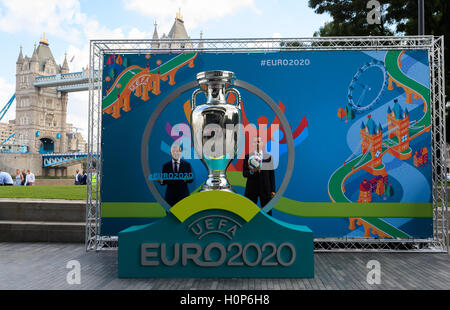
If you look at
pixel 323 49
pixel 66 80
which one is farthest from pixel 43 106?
pixel 323 49

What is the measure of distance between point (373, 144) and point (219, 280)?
131 inches

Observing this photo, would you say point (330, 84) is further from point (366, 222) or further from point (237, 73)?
point (366, 222)

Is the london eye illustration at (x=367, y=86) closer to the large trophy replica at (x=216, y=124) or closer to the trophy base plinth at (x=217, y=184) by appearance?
the large trophy replica at (x=216, y=124)

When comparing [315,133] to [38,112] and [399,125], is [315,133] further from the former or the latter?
[38,112]

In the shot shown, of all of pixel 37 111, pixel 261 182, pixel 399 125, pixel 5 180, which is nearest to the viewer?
pixel 261 182

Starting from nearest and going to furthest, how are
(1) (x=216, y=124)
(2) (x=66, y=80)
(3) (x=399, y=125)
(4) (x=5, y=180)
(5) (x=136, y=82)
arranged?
(1) (x=216, y=124), (3) (x=399, y=125), (5) (x=136, y=82), (4) (x=5, y=180), (2) (x=66, y=80)

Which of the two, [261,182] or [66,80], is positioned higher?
[66,80]

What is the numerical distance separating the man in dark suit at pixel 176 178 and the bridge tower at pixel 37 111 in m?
88.8

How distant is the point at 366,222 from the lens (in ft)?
19.1

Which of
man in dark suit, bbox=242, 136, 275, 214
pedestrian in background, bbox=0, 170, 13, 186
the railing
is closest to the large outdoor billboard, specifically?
man in dark suit, bbox=242, 136, 275, 214

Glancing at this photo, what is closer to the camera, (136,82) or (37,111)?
(136,82)

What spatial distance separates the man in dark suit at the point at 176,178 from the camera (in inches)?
217

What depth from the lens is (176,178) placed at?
5.52 metres
